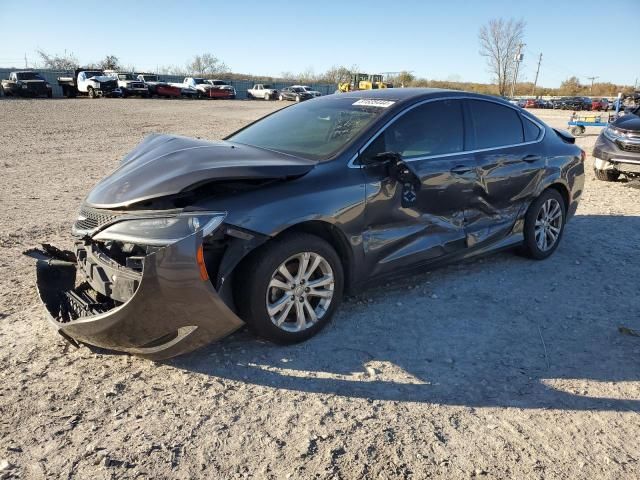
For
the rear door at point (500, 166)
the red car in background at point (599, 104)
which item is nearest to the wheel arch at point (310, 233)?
the rear door at point (500, 166)

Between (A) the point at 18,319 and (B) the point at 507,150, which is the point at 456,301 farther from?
(A) the point at 18,319

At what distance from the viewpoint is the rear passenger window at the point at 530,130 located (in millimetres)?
5176

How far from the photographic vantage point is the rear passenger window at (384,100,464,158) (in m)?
4.02

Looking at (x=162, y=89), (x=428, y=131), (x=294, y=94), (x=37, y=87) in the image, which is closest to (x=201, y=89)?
(x=162, y=89)

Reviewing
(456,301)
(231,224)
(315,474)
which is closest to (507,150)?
(456,301)

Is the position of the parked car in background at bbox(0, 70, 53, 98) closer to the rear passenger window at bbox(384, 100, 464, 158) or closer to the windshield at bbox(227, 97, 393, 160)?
the windshield at bbox(227, 97, 393, 160)

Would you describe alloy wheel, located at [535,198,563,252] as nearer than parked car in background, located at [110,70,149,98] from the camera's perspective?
Yes

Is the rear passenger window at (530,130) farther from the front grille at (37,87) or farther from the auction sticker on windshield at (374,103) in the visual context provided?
the front grille at (37,87)

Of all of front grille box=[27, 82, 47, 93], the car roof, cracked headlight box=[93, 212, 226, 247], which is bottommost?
front grille box=[27, 82, 47, 93]

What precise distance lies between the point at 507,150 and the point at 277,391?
10.4ft

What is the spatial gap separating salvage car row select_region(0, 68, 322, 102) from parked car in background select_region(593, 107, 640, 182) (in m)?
35.8

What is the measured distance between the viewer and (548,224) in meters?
5.40

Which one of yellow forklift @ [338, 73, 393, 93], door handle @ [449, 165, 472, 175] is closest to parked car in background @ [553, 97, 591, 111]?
yellow forklift @ [338, 73, 393, 93]

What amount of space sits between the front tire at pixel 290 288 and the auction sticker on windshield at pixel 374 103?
52.9 inches
